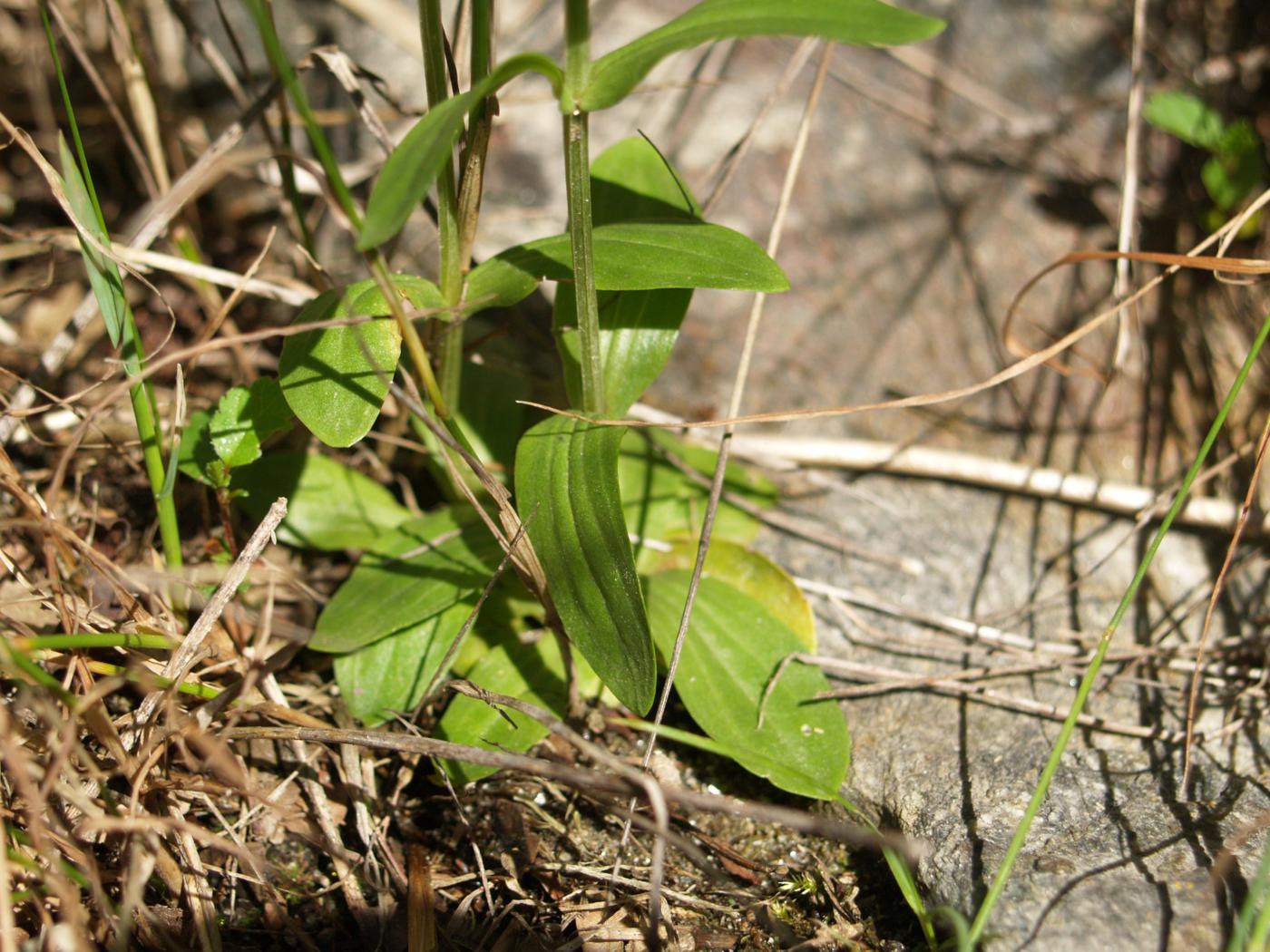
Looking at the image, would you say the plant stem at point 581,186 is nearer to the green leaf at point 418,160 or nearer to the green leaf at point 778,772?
the green leaf at point 418,160

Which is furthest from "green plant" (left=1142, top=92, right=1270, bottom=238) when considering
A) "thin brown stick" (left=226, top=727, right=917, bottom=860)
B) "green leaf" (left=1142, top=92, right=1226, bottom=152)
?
"thin brown stick" (left=226, top=727, right=917, bottom=860)

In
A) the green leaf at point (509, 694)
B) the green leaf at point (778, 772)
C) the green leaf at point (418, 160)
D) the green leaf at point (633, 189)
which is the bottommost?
the green leaf at point (509, 694)

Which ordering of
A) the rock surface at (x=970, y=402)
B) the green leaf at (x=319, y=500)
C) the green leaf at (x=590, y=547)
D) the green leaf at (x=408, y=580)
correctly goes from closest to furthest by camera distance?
the green leaf at (x=590, y=547), the rock surface at (x=970, y=402), the green leaf at (x=408, y=580), the green leaf at (x=319, y=500)

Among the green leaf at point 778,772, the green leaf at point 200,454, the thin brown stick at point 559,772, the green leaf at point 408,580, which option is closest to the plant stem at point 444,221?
the green leaf at point 408,580

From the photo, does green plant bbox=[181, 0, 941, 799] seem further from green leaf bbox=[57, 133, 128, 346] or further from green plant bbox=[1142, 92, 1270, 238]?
green plant bbox=[1142, 92, 1270, 238]

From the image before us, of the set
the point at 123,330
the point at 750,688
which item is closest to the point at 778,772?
the point at 750,688

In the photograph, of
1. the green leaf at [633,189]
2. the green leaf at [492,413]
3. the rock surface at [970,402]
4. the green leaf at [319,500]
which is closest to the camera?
the rock surface at [970,402]

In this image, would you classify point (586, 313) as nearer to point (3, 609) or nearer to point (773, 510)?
point (773, 510)

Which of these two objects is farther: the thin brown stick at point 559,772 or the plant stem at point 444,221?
the plant stem at point 444,221
